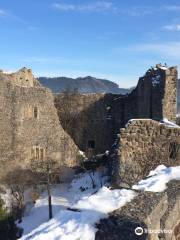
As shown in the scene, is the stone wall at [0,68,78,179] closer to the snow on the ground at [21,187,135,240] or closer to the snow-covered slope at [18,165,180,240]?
the snow-covered slope at [18,165,180,240]

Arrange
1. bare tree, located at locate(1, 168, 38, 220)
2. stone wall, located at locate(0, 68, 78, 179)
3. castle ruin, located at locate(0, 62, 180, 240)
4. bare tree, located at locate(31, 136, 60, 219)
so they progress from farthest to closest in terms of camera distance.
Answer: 1. stone wall, located at locate(0, 68, 78, 179)
2. bare tree, located at locate(31, 136, 60, 219)
3. bare tree, located at locate(1, 168, 38, 220)
4. castle ruin, located at locate(0, 62, 180, 240)

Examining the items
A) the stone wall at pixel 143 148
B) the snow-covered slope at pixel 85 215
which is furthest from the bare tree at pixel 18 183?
the snow-covered slope at pixel 85 215

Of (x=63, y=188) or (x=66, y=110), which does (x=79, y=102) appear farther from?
(x=63, y=188)

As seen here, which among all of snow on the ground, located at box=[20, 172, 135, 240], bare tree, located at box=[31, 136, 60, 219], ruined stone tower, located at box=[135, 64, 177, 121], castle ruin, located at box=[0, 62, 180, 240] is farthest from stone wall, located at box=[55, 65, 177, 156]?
snow on the ground, located at box=[20, 172, 135, 240]

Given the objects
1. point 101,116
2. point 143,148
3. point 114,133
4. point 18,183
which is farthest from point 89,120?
point 143,148

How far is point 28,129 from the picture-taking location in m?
23.5

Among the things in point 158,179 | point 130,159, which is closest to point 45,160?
point 130,159

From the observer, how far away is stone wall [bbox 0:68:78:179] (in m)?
22.3

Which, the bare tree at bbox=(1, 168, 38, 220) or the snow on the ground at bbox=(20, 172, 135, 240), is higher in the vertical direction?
the snow on the ground at bbox=(20, 172, 135, 240)

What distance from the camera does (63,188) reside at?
20.9m

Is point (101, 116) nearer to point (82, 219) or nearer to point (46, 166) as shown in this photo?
point (46, 166)

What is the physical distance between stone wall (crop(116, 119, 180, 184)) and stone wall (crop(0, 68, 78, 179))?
11.5m

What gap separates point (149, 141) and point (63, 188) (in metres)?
9.86

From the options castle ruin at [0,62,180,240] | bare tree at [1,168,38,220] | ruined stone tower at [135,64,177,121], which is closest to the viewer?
castle ruin at [0,62,180,240]
